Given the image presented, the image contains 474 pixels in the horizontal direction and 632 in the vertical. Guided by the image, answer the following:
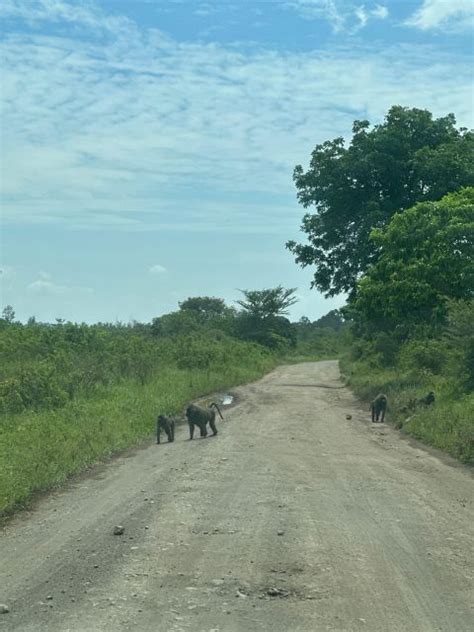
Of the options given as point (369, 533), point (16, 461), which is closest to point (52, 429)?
point (16, 461)

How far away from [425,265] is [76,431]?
12318 millimetres

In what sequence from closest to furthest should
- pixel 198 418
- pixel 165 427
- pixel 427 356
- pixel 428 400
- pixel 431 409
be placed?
pixel 165 427 < pixel 198 418 < pixel 431 409 < pixel 428 400 < pixel 427 356

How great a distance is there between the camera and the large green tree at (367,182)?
31.2 m

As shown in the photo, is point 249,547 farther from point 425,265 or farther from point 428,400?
point 425,265

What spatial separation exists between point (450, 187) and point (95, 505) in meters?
24.2

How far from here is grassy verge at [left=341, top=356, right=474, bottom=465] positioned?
14547 millimetres

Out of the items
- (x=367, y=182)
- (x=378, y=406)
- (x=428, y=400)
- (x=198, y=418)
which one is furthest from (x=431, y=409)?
(x=367, y=182)

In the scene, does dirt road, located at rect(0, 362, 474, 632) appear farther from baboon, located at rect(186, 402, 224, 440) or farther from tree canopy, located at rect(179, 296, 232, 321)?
tree canopy, located at rect(179, 296, 232, 321)

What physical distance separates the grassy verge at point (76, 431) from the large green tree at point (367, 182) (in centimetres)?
1045

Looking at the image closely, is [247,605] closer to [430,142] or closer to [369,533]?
[369,533]

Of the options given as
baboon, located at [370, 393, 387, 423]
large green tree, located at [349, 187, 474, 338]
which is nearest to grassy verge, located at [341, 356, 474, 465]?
baboon, located at [370, 393, 387, 423]

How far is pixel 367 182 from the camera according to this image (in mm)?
33625

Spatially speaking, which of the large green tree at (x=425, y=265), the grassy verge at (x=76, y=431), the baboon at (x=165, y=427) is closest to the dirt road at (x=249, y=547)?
Answer: the grassy verge at (x=76, y=431)

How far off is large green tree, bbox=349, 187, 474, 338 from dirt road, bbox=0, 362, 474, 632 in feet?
32.8
